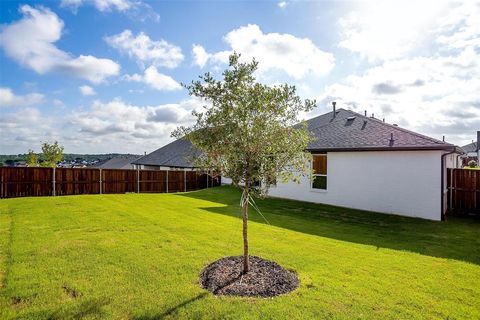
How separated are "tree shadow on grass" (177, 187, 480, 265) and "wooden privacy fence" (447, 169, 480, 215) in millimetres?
1048

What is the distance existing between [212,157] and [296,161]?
1.69m

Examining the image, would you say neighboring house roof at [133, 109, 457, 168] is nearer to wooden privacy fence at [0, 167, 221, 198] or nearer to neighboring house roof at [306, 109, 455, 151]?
neighboring house roof at [306, 109, 455, 151]

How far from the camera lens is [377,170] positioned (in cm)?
1417

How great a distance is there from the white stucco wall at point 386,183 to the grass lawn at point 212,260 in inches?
54.1

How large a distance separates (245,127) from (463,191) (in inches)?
535

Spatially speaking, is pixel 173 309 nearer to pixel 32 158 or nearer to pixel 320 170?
pixel 320 170

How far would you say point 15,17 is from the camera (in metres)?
10.2

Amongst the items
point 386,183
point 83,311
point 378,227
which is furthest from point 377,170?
point 83,311

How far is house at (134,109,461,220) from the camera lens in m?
12.6

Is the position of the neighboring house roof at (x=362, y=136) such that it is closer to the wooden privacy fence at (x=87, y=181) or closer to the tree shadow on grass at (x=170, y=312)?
the wooden privacy fence at (x=87, y=181)

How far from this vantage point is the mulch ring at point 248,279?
5215 mm

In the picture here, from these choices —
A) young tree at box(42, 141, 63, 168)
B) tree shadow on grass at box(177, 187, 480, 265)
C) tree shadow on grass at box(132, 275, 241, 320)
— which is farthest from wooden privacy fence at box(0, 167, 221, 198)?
young tree at box(42, 141, 63, 168)

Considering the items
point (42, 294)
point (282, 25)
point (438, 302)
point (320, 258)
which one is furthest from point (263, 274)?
point (282, 25)

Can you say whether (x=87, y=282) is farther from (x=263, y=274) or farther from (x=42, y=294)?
(x=263, y=274)
